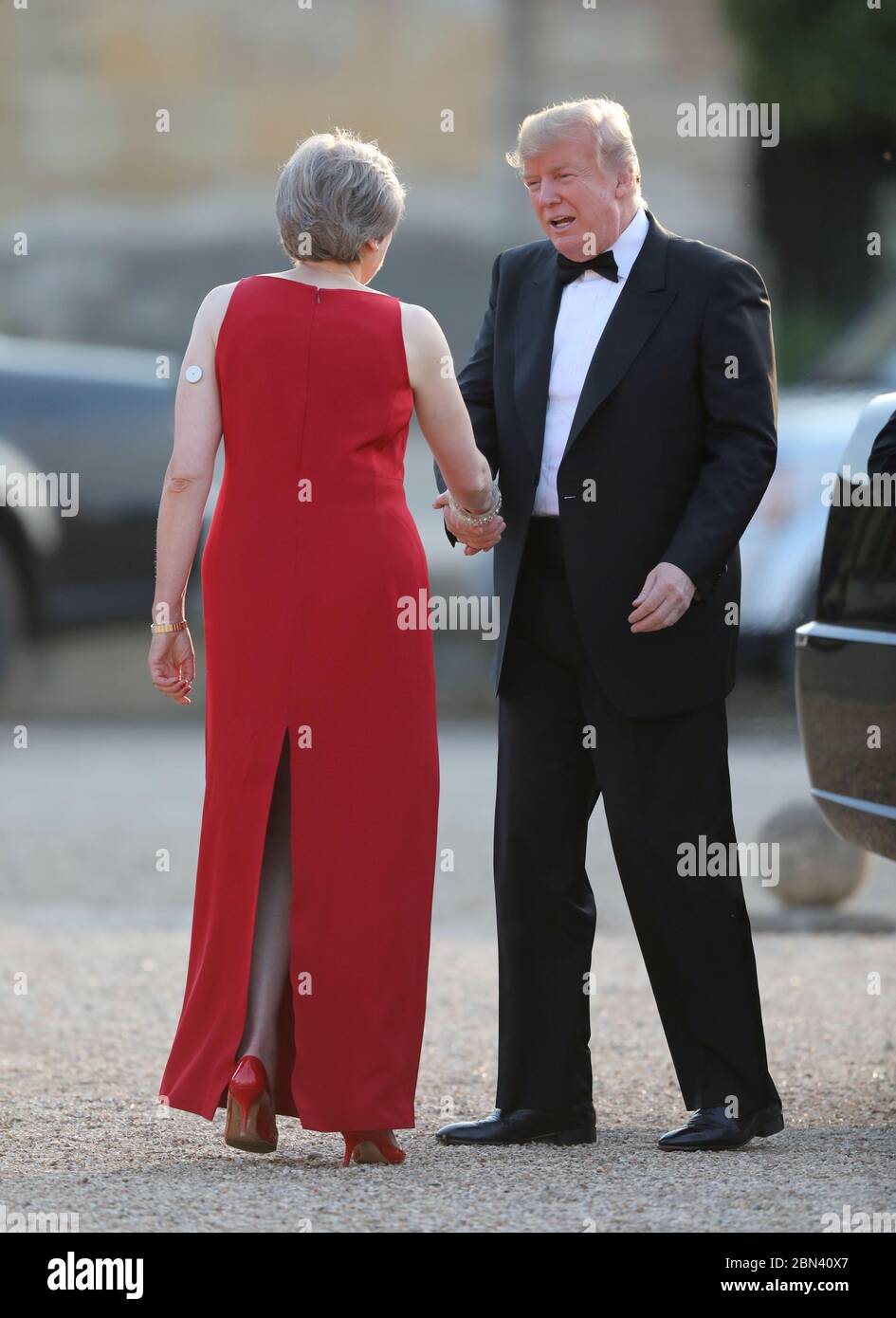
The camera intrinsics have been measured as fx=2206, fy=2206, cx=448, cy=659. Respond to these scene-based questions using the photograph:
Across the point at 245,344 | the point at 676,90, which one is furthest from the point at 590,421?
the point at 676,90

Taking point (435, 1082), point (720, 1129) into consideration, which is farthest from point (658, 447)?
point (435, 1082)

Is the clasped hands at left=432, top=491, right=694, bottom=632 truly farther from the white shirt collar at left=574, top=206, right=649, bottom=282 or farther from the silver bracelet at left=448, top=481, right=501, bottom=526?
the white shirt collar at left=574, top=206, right=649, bottom=282

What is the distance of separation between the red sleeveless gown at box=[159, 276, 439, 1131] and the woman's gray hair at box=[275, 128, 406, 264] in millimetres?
80

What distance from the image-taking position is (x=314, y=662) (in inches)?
144

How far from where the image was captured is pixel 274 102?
1493cm

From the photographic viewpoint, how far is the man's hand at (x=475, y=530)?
380 cm

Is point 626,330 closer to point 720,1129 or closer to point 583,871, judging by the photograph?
point 583,871

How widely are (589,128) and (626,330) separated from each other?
1.13 ft

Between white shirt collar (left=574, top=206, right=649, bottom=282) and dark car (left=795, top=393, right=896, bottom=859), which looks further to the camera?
dark car (left=795, top=393, right=896, bottom=859)

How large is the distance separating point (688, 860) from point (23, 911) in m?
3.31

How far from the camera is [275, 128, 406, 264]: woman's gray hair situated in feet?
11.8

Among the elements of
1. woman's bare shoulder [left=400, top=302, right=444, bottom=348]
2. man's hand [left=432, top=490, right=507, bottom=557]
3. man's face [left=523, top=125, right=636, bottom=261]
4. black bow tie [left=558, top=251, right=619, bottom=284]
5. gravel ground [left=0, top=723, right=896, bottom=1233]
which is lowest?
gravel ground [left=0, top=723, right=896, bottom=1233]

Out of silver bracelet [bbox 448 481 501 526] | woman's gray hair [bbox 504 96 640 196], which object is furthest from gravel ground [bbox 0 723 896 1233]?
woman's gray hair [bbox 504 96 640 196]

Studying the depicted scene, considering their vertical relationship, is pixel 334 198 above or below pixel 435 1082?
above
